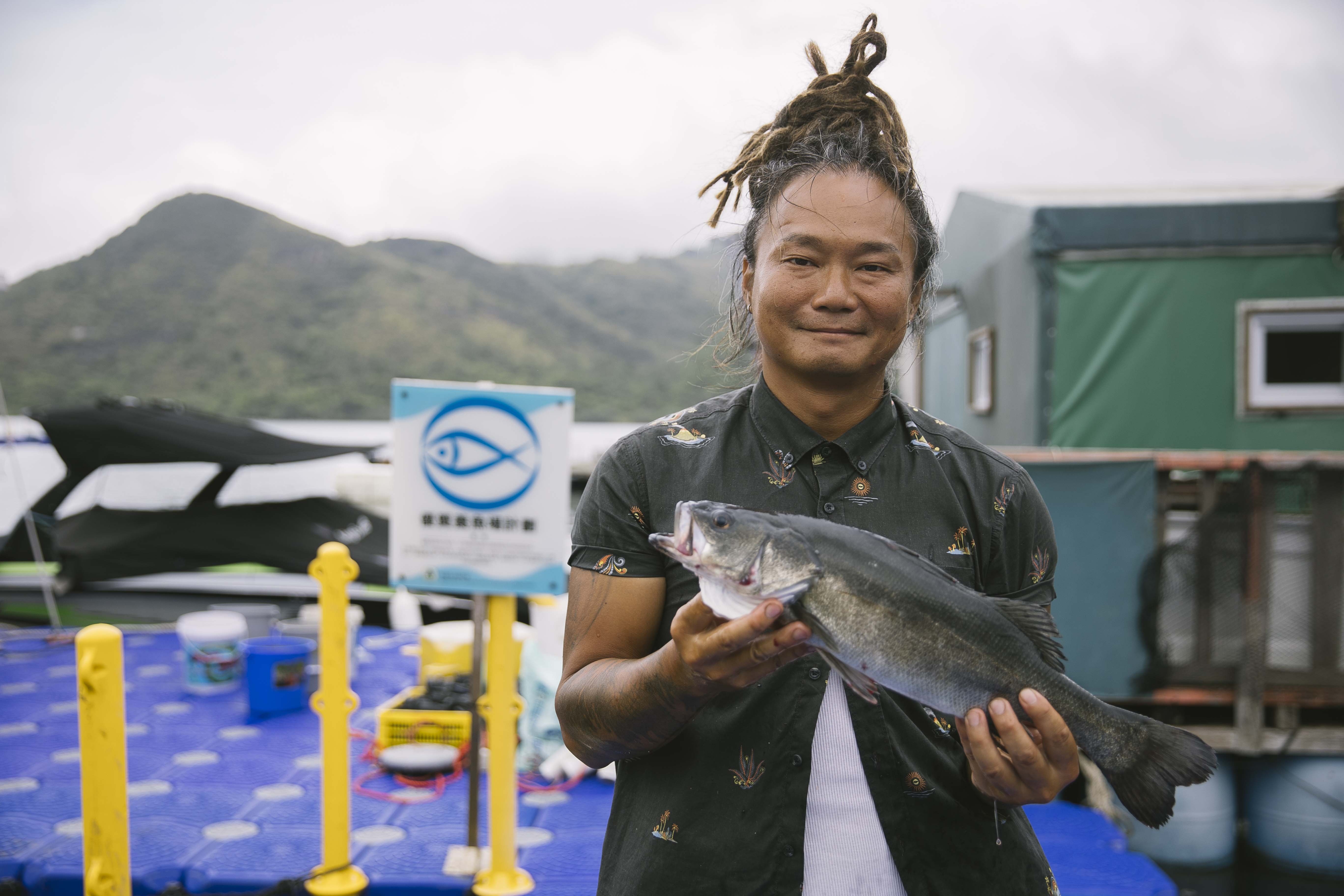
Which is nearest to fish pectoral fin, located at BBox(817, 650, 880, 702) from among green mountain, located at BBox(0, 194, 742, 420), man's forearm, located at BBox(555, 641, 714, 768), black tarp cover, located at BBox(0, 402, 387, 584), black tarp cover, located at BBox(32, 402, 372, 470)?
man's forearm, located at BBox(555, 641, 714, 768)

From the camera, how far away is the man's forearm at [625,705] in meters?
1.38

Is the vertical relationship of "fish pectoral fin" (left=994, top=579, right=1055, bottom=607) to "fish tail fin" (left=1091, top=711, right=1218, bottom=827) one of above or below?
above

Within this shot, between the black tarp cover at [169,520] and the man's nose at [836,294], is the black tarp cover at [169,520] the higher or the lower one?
the lower one

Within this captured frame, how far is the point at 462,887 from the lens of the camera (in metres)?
4.16

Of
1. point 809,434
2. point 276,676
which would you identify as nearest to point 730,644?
point 809,434

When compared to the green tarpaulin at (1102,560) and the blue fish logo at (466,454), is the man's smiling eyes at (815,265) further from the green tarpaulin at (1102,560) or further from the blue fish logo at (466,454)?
the green tarpaulin at (1102,560)

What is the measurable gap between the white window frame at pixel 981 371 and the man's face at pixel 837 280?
28.6ft

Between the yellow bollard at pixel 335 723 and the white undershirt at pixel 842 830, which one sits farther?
the yellow bollard at pixel 335 723

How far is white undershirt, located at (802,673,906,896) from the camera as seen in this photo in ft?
4.84

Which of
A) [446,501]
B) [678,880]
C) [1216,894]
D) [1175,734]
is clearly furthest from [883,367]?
[1216,894]

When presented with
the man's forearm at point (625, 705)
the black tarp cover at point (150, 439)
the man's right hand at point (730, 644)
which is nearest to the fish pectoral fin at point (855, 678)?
the man's right hand at point (730, 644)

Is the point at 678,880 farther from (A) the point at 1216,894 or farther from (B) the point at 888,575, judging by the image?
(A) the point at 1216,894

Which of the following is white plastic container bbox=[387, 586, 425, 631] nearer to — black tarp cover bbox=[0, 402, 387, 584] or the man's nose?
black tarp cover bbox=[0, 402, 387, 584]

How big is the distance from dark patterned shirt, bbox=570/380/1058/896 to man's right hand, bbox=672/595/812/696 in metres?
0.20
